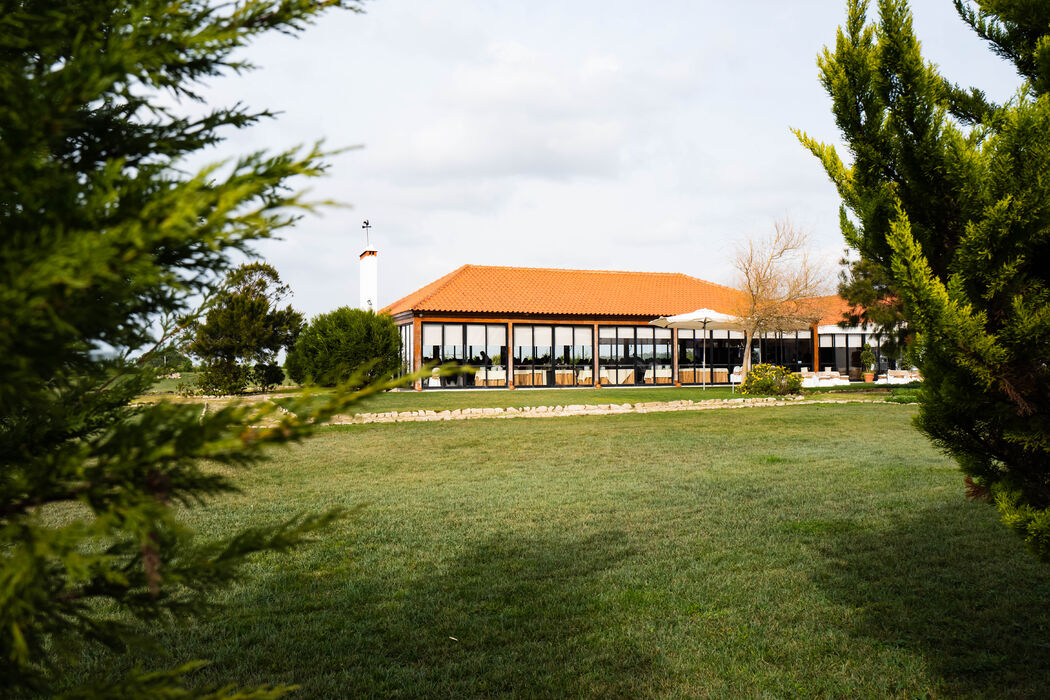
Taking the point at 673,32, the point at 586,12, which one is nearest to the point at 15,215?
the point at 586,12

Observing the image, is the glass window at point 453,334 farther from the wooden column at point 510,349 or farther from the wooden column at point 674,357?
the wooden column at point 674,357

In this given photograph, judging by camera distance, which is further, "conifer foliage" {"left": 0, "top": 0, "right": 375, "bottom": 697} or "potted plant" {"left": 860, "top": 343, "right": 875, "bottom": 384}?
"potted plant" {"left": 860, "top": 343, "right": 875, "bottom": 384}

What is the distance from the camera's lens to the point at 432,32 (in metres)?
3.07

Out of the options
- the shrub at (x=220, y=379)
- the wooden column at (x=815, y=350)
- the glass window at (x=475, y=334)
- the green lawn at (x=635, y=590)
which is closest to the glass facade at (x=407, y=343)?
the glass window at (x=475, y=334)

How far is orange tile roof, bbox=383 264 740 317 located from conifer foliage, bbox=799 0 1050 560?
2581 centimetres

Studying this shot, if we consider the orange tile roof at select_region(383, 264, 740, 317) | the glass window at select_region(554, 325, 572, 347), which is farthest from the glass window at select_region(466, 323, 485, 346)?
the glass window at select_region(554, 325, 572, 347)

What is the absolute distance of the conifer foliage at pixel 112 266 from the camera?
1.26m

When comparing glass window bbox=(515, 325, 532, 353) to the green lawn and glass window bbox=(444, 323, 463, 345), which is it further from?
the green lawn

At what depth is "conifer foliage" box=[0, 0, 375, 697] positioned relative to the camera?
4.12 ft

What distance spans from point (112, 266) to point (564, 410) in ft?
58.3

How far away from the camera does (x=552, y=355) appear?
31.1 m

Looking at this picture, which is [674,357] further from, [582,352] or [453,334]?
[453,334]

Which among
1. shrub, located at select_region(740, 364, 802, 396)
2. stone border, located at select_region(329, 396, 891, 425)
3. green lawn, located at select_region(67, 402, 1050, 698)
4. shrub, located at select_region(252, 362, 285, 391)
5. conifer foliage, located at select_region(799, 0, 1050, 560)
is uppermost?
conifer foliage, located at select_region(799, 0, 1050, 560)

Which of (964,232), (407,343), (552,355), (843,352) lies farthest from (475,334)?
(964,232)
